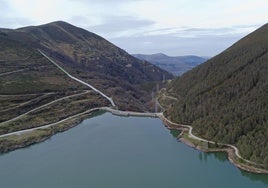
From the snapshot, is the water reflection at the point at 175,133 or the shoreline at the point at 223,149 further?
the water reflection at the point at 175,133

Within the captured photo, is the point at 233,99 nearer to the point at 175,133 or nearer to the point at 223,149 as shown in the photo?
the point at 175,133

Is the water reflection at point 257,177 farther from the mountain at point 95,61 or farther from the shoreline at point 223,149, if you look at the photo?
the mountain at point 95,61

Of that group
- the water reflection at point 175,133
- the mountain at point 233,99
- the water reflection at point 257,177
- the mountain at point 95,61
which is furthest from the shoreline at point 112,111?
the mountain at point 95,61

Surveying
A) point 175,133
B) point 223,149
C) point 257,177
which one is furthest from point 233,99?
point 257,177

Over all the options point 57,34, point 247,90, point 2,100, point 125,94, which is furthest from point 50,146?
point 57,34

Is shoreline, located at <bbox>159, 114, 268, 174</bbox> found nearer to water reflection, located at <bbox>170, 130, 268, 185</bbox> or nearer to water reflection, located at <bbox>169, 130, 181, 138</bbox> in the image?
water reflection, located at <bbox>170, 130, 268, 185</bbox>
